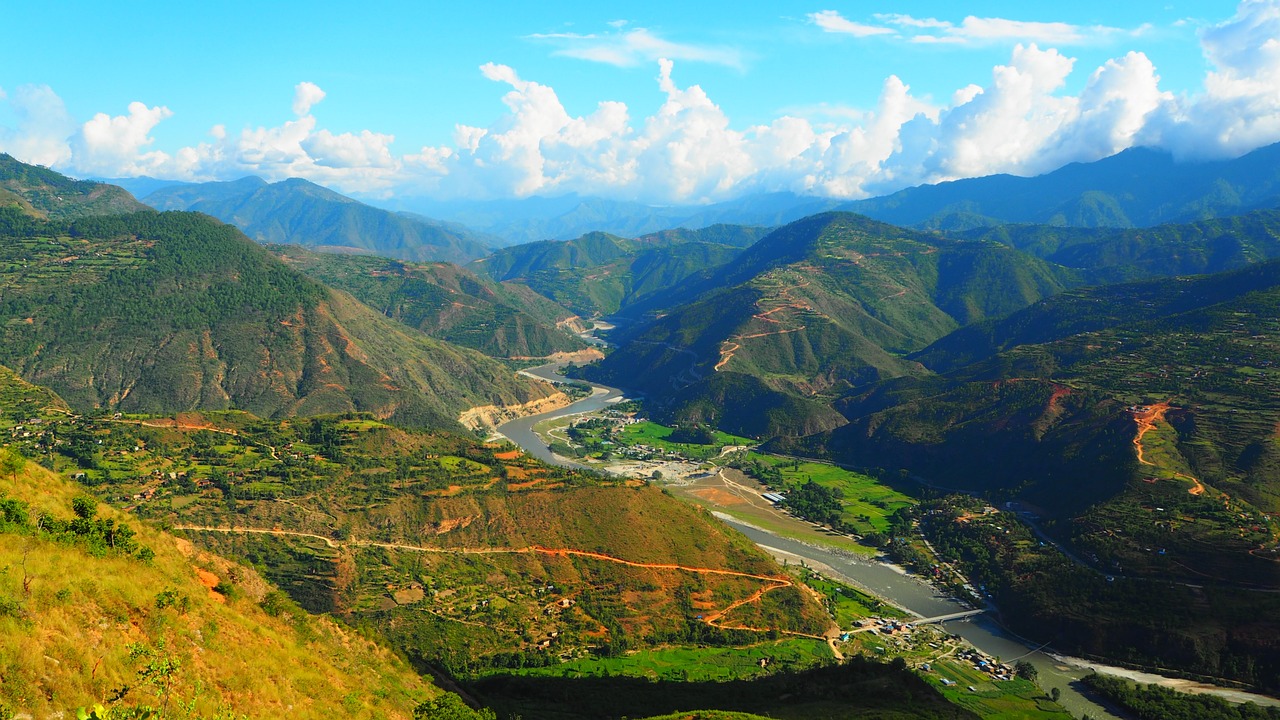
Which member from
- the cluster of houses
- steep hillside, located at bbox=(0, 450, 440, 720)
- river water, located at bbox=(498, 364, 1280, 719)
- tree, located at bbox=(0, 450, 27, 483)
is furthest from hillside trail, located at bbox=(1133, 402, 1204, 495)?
tree, located at bbox=(0, 450, 27, 483)

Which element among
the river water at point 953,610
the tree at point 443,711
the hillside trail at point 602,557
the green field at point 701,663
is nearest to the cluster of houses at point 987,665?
the river water at point 953,610

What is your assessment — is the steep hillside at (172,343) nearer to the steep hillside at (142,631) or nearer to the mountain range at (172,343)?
the mountain range at (172,343)

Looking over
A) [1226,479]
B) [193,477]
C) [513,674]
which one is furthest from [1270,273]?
[193,477]

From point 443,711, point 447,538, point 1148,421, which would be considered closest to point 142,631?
point 443,711

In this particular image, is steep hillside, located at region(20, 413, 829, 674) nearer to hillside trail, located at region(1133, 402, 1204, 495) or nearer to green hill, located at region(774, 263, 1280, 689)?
green hill, located at region(774, 263, 1280, 689)

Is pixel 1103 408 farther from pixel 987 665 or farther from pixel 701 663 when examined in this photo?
pixel 701 663

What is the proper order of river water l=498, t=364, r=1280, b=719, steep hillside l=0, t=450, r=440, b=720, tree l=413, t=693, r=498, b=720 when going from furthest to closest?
1. river water l=498, t=364, r=1280, b=719
2. tree l=413, t=693, r=498, b=720
3. steep hillside l=0, t=450, r=440, b=720

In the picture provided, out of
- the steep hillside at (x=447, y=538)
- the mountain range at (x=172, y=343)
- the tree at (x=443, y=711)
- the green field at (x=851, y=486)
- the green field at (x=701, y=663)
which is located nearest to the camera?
the tree at (x=443, y=711)

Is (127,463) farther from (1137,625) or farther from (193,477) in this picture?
(1137,625)
